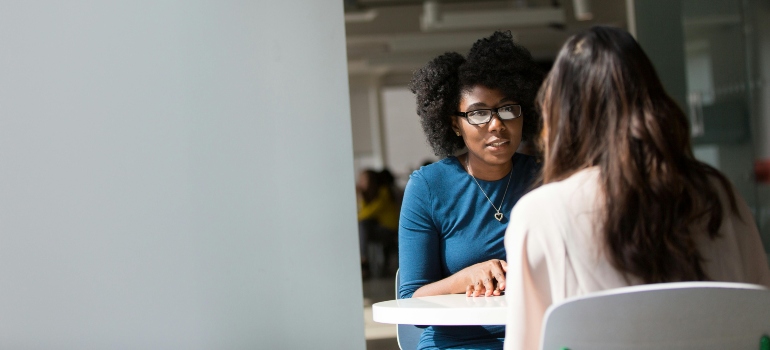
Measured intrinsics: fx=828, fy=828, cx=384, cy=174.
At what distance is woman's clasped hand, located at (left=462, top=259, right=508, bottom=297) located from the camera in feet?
6.70

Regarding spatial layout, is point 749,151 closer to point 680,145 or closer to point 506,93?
point 506,93

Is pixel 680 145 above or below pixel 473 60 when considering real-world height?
below

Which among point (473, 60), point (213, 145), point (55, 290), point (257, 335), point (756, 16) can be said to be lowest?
point (257, 335)

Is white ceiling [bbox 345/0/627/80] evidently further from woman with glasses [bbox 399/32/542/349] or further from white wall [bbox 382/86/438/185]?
woman with glasses [bbox 399/32/542/349]

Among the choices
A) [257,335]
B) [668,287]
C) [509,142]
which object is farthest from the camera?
[257,335]

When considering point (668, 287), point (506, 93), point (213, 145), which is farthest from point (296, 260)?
point (668, 287)

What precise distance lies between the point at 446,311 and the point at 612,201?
563mm

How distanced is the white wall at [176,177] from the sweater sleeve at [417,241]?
217mm

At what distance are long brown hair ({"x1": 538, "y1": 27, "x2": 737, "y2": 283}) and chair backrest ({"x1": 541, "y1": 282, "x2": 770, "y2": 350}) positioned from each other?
12 cm

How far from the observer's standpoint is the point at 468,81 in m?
2.41

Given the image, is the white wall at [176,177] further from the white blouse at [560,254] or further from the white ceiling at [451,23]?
the white ceiling at [451,23]

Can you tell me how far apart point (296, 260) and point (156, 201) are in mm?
436

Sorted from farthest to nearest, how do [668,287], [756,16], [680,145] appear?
[756,16] < [680,145] < [668,287]

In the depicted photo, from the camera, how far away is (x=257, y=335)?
2.41 m
